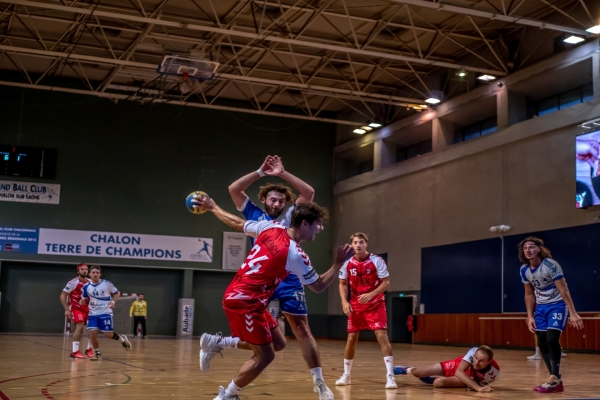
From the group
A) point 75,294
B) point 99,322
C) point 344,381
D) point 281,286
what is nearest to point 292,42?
point 75,294

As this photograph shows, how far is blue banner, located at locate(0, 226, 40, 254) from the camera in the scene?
30.6 meters

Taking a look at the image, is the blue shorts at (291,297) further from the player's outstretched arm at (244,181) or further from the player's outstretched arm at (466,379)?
the player's outstretched arm at (466,379)

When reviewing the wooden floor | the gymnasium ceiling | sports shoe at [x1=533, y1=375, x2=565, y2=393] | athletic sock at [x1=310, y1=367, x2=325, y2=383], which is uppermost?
the gymnasium ceiling

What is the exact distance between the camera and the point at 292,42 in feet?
74.6

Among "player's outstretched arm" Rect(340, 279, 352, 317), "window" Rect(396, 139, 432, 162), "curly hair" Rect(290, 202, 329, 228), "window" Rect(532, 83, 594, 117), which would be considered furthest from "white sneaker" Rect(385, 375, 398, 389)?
"window" Rect(396, 139, 432, 162)

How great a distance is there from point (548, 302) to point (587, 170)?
44.4ft

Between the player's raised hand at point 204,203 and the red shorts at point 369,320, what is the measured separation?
3.38 m

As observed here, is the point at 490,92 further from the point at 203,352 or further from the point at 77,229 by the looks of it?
the point at 203,352

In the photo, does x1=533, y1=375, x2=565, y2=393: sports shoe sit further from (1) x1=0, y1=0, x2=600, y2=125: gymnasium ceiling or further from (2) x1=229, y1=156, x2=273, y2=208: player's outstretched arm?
(1) x1=0, y1=0, x2=600, y2=125: gymnasium ceiling

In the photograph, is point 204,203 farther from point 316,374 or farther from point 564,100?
point 564,100

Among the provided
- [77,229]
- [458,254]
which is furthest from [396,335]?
[77,229]

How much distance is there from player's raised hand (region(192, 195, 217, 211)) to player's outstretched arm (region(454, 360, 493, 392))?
3803 millimetres

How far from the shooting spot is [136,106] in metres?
33.0

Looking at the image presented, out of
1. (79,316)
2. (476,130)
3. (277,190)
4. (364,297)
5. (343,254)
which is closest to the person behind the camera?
(343,254)
